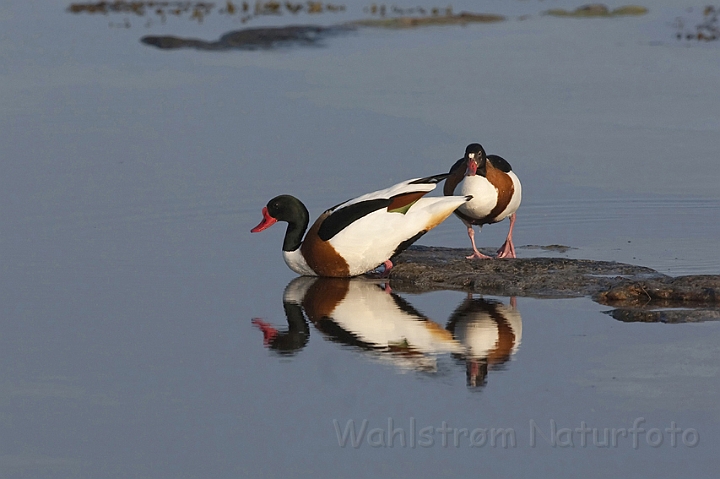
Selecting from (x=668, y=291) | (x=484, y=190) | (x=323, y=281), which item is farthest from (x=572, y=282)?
(x=323, y=281)

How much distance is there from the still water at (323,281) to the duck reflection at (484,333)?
0.03 meters

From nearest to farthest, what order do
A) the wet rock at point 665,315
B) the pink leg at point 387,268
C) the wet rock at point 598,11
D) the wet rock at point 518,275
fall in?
the wet rock at point 665,315 → the wet rock at point 518,275 → the pink leg at point 387,268 → the wet rock at point 598,11

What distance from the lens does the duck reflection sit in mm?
7657

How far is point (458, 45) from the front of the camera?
2270 cm

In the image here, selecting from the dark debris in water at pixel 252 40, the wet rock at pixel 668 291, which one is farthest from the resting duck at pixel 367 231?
the dark debris in water at pixel 252 40

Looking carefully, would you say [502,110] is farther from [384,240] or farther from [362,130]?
[384,240]

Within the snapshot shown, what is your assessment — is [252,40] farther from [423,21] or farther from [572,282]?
[572,282]

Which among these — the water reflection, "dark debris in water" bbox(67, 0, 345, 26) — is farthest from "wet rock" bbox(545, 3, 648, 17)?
the water reflection

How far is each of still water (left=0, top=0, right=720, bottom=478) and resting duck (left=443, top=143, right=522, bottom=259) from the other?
464mm

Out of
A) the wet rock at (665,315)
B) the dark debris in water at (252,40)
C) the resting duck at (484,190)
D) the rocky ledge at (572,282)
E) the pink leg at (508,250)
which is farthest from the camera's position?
the dark debris in water at (252,40)

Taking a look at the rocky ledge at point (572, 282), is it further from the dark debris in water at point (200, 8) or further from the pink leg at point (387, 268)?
the dark debris in water at point (200, 8)

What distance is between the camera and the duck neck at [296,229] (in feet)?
33.7

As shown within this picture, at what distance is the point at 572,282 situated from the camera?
31.0ft

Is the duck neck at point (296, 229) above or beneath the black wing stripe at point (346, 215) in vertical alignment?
beneath
